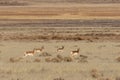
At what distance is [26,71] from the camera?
17156mm

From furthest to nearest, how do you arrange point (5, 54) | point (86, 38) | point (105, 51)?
point (86, 38), point (105, 51), point (5, 54)

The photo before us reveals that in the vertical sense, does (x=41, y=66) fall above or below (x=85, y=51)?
above

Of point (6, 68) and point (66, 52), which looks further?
point (66, 52)

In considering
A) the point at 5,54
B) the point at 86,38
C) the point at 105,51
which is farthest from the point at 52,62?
the point at 86,38

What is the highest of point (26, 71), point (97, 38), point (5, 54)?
point (26, 71)

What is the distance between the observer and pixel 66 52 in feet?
86.5

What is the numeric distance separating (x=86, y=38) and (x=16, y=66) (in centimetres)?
1840

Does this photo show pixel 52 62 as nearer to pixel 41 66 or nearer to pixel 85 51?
pixel 41 66

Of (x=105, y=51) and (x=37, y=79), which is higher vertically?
(x=37, y=79)

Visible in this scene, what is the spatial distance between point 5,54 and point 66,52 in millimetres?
3693

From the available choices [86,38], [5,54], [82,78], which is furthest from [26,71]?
[86,38]

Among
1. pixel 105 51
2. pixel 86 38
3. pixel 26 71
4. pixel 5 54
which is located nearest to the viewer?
pixel 26 71

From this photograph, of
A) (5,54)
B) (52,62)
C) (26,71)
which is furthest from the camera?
(5,54)

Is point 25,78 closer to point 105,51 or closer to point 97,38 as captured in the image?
point 105,51
